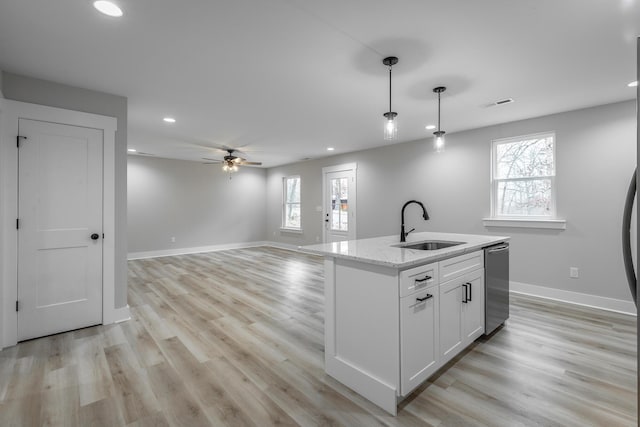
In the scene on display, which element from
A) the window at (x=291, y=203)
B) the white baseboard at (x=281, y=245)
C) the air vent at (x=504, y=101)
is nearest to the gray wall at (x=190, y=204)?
the white baseboard at (x=281, y=245)

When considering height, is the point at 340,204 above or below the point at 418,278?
above

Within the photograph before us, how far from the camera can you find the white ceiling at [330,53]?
191 centimetres

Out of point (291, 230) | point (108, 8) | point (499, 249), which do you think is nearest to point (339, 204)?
point (291, 230)

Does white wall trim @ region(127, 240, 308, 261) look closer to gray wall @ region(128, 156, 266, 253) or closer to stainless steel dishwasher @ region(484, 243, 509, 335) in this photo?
gray wall @ region(128, 156, 266, 253)

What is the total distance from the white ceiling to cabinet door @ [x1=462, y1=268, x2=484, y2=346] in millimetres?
1851

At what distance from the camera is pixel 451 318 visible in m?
2.23

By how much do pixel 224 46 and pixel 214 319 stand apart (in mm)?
2675

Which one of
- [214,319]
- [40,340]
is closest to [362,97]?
[214,319]

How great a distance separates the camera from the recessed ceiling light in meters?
1.82

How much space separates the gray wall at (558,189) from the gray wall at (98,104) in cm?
445

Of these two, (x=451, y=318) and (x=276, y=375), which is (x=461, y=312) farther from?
(x=276, y=375)

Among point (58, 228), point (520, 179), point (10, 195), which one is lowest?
point (58, 228)

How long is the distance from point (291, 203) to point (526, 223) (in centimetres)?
580

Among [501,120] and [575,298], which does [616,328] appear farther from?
[501,120]
